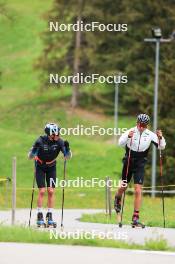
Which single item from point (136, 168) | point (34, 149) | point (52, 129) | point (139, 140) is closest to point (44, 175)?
point (34, 149)

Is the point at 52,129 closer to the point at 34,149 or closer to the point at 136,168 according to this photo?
the point at 34,149

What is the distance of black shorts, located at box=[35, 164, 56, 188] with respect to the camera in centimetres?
1773

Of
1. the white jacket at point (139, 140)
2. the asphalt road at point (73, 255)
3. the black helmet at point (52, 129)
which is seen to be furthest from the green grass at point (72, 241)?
the white jacket at point (139, 140)

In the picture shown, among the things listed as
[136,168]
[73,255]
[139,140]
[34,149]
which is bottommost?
[73,255]

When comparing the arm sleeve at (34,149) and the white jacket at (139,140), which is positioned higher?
the white jacket at (139,140)

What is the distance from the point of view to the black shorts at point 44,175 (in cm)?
1773

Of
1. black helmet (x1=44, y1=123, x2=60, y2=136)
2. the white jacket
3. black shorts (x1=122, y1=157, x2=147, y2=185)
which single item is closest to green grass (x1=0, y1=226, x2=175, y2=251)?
black helmet (x1=44, y1=123, x2=60, y2=136)

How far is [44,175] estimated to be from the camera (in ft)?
58.6

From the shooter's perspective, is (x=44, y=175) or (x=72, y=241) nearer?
(x=72, y=241)

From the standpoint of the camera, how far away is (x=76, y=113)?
74.6 m


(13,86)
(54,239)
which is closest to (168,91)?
(54,239)

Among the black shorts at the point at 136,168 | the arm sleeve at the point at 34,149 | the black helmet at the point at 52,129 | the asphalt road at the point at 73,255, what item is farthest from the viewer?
the black shorts at the point at 136,168

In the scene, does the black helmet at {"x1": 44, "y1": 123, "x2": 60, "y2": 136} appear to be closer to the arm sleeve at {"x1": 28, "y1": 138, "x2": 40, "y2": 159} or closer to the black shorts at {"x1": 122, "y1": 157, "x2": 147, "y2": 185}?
the arm sleeve at {"x1": 28, "y1": 138, "x2": 40, "y2": 159}

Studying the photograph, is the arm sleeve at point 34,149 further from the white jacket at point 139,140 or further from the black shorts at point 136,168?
the black shorts at point 136,168
